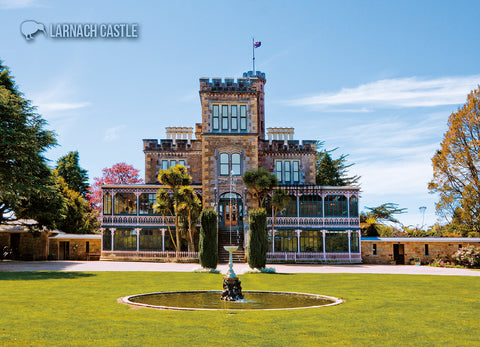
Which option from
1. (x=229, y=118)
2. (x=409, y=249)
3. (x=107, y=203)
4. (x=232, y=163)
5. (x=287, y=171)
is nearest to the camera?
(x=107, y=203)

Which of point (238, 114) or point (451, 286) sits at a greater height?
point (238, 114)

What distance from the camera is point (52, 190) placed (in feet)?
113

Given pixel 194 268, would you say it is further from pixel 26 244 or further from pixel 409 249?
pixel 409 249

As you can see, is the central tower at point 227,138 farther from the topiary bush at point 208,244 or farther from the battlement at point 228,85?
the topiary bush at point 208,244

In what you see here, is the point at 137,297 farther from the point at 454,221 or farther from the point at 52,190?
the point at 454,221

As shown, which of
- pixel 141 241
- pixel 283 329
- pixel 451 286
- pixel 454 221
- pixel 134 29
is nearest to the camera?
pixel 283 329

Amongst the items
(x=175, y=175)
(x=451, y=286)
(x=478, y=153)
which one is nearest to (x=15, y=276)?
(x=175, y=175)

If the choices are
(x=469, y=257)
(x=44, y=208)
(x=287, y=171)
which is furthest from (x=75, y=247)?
(x=469, y=257)

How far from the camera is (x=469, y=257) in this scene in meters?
36.6

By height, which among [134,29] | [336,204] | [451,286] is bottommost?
[451,286]

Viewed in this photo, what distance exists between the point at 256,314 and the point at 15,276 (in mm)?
16038

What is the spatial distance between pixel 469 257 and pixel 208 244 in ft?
60.3

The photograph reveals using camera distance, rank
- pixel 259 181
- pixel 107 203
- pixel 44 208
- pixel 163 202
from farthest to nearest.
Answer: pixel 107 203 < pixel 259 181 < pixel 44 208 < pixel 163 202

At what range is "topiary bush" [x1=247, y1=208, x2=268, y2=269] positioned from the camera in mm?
30875
